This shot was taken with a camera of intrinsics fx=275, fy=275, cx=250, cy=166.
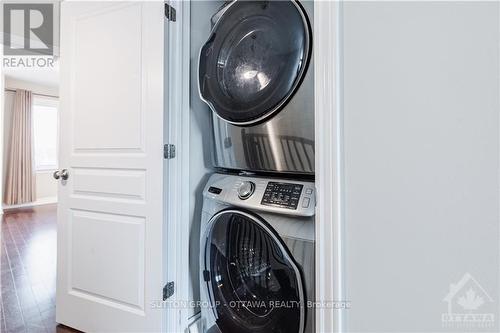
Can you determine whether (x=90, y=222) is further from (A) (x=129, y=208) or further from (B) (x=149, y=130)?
(B) (x=149, y=130)

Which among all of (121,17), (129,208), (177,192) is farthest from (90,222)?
(121,17)

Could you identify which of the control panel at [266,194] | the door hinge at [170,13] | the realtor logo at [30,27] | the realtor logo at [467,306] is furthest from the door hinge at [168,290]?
the realtor logo at [30,27]

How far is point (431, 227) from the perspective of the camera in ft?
2.20

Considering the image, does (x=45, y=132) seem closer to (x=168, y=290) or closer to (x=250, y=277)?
(x=168, y=290)

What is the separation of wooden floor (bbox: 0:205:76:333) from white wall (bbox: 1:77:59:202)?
Answer: 1745 millimetres

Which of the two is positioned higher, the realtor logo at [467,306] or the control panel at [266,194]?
the control panel at [266,194]

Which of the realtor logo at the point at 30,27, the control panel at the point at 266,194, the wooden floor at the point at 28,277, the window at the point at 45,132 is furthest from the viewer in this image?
the window at the point at 45,132

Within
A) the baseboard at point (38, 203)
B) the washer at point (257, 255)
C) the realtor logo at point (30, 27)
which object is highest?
the realtor logo at point (30, 27)

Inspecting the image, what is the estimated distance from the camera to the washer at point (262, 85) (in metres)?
1.06

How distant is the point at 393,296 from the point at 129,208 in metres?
1.27

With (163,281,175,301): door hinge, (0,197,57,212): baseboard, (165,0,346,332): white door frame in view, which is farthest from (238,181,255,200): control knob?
(0,197,57,212): baseboard

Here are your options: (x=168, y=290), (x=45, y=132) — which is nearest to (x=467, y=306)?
(x=168, y=290)

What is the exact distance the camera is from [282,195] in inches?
42.6

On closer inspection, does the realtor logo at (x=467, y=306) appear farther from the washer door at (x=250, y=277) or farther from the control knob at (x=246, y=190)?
the control knob at (x=246, y=190)
